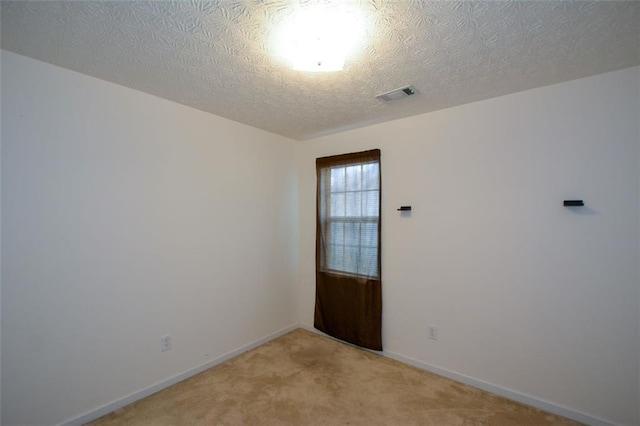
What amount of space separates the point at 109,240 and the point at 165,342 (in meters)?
0.98

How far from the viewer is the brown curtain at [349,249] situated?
2.97 meters

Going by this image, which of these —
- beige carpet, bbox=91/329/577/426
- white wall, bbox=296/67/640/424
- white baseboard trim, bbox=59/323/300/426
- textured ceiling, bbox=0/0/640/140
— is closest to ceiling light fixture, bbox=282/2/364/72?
textured ceiling, bbox=0/0/640/140

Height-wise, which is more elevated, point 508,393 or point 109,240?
point 109,240

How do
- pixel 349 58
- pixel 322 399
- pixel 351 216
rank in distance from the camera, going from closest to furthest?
1. pixel 349 58
2. pixel 322 399
3. pixel 351 216

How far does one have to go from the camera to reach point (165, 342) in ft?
7.82

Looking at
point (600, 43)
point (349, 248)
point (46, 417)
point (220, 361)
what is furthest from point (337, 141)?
point (46, 417)

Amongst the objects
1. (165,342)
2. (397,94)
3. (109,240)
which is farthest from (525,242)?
(109,240)

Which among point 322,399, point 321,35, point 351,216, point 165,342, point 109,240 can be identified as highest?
point 321,35

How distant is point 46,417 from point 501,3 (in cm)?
350

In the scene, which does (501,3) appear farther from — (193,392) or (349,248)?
(193,392)

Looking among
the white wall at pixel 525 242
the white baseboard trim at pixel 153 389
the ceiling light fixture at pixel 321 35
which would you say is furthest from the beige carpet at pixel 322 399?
the ceiling light fixture at pixel 321 35

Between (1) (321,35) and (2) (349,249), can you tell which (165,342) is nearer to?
(2) (349,249)

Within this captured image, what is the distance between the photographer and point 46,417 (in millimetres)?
1796

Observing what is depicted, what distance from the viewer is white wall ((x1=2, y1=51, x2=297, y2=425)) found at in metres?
1.74
